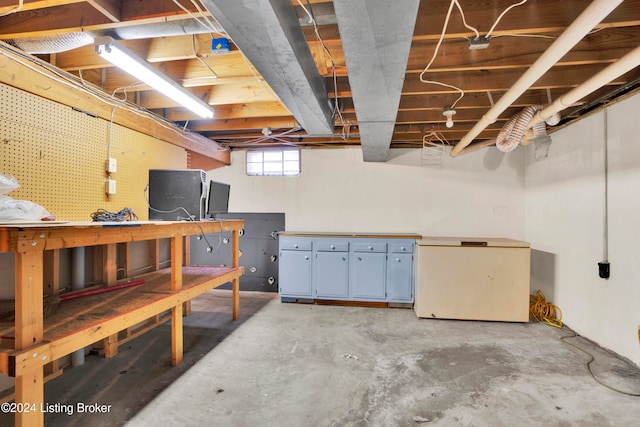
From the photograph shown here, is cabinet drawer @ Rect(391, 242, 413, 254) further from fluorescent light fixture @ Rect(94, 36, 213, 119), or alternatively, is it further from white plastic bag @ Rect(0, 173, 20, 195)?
white plastic bag @ Rect(0, 173, 20, 195)

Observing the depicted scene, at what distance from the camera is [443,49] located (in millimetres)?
1977

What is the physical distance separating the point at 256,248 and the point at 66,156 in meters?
2.69

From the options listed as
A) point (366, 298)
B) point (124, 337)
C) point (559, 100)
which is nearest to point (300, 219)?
point (366, 298)

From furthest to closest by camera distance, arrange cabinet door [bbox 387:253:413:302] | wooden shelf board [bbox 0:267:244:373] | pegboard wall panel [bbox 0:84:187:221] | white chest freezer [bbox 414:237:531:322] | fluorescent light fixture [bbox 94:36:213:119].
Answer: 1. cabinet door [bbox 387:253:413:302]
2. white chest freezer [bbox 414:237:531:322]
3. pegboard wall panel [bbox 0:84:187:221]
4. fluorescent light fixture [bbox 94:36:213:119]
5. wooden shelf board [bbox 0:267:244:373]

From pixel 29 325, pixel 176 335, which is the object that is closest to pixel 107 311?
pixel 29 325

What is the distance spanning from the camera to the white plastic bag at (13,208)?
139 centimetres

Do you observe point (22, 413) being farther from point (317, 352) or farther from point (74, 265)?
point (317, 352)

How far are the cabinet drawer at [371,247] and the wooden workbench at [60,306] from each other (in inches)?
84.8

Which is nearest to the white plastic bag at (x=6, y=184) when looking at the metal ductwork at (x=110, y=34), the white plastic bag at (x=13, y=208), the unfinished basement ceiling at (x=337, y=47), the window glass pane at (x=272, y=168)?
the white plastic bag at (x=13, y=208)

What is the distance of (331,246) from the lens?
3.86 metres

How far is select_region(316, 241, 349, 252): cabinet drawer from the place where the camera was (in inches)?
151

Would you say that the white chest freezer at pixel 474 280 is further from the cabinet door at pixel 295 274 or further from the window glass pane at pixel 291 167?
the window glass pane at pixel 291 167

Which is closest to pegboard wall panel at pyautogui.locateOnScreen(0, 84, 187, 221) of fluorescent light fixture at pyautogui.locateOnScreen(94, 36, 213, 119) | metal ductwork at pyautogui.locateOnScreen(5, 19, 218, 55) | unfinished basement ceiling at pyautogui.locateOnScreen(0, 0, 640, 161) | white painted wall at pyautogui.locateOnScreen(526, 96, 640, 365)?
unfinished basement ceiling at pyautogui.locateOnScreen(0, 0, 640, 161)

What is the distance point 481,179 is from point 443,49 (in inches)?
105
